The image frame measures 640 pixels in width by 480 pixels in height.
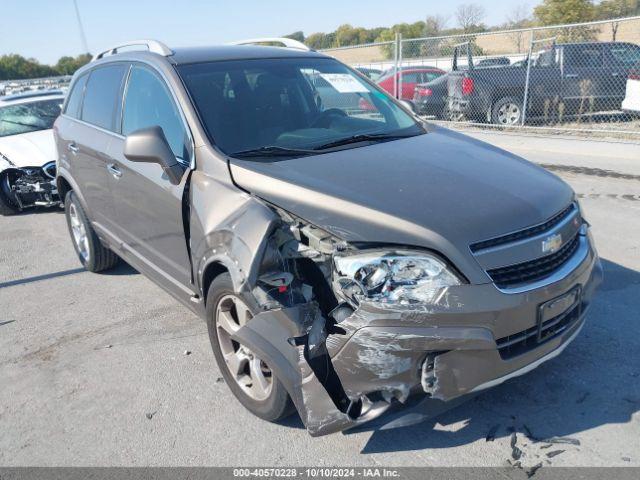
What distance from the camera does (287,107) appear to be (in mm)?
3918

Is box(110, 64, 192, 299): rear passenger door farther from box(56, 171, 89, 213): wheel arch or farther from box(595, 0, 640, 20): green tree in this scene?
box(595, 0, 640, 20): green tree

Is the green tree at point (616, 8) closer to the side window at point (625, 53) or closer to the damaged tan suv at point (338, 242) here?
the side window at point (625, 53)

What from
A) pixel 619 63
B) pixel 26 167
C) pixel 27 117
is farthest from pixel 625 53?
pixel 26 167

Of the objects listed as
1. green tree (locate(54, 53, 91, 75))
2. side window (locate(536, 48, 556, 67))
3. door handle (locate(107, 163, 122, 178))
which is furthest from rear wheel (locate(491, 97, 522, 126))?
green tree (locate(54, 53, 91, 75))

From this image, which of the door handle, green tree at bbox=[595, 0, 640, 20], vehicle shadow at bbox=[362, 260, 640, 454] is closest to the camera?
vehicle shadow at bbox=[362, 260, 640, 454]

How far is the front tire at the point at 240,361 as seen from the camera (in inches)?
116

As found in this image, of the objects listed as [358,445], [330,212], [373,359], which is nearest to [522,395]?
[358,445]

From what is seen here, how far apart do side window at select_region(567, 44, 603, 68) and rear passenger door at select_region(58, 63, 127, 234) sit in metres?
11.3

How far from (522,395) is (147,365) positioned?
7.88 ft

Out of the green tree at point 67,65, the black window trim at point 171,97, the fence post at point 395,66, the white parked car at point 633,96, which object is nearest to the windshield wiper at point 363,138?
the black window trim at point 171,97

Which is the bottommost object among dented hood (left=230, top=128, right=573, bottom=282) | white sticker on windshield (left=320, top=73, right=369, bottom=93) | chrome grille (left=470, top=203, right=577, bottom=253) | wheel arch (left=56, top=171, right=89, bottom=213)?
wheel arch (left=56, top=171, right=89, bottom=213)

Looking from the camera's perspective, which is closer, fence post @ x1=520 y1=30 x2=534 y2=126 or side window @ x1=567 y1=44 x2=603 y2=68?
fence post @ x1=520 y1=30 x2=534 y2=126

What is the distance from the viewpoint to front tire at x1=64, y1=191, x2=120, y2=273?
17.8 feet

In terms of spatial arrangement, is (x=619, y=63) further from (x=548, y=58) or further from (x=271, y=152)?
(x=271, y=152)
